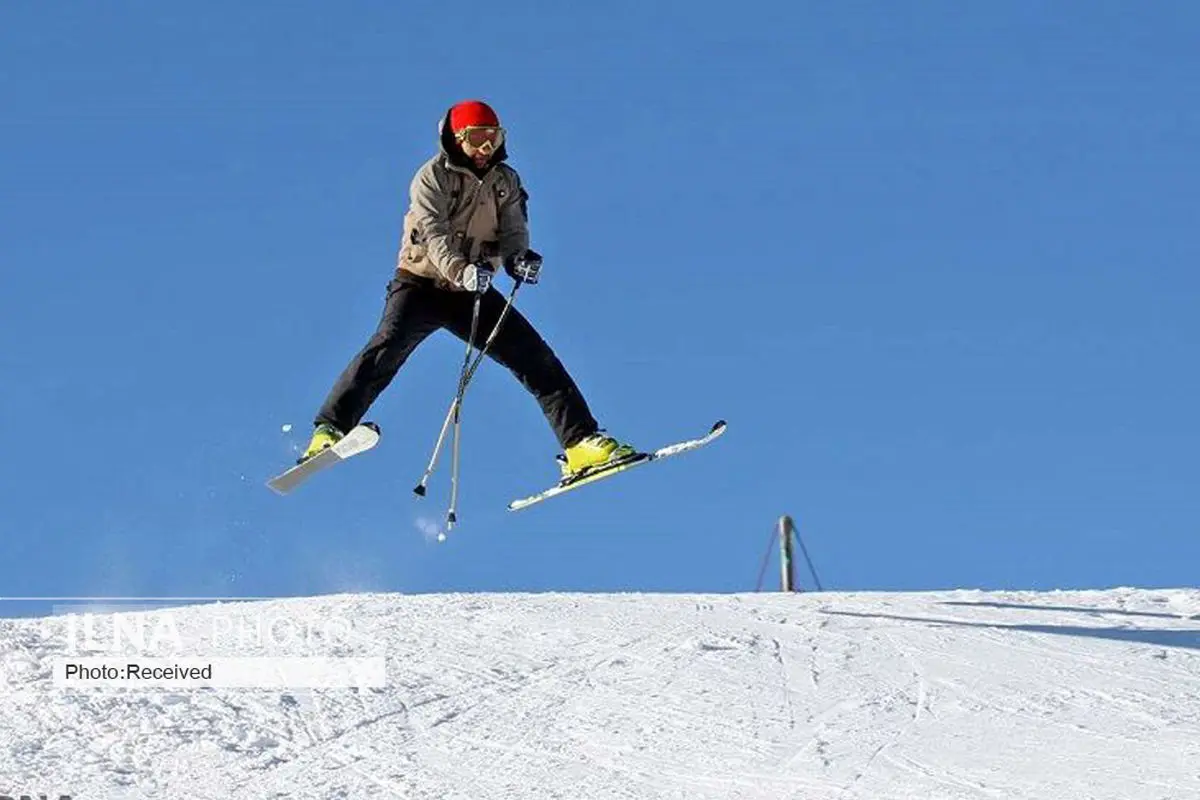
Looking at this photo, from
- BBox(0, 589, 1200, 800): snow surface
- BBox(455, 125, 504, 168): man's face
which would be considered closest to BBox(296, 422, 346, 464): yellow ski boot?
BBox(0, 589, 1200, 800): snow surface

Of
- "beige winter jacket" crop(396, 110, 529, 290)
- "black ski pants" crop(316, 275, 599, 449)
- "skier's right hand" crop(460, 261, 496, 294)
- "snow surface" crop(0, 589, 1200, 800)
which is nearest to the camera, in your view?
"snow surface" crop(0, 589, 1200, 800)

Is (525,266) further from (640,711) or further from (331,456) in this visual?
(640,711)

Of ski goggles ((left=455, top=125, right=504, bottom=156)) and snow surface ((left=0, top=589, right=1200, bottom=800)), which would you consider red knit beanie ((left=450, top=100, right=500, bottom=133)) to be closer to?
ski goggles ((left=455, top=125, right=504, bottom=156))

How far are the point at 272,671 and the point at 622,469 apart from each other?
117 inches

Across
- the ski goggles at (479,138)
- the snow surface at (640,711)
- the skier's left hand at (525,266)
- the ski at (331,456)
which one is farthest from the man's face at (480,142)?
the snow surface at (640,711)

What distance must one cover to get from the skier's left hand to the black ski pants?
10.3 inches

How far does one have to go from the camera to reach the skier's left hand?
10.8m

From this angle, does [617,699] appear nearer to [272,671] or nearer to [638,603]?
[272,671]

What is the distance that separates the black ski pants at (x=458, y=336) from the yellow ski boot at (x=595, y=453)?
0.06 metres

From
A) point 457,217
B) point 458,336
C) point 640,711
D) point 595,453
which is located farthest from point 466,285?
point 640,711

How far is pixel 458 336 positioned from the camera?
10984mm

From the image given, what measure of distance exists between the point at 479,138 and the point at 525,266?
833 millimetres

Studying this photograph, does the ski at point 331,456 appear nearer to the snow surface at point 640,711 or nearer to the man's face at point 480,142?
the snow surface at point 640,711

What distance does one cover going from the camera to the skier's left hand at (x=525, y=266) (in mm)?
10789
